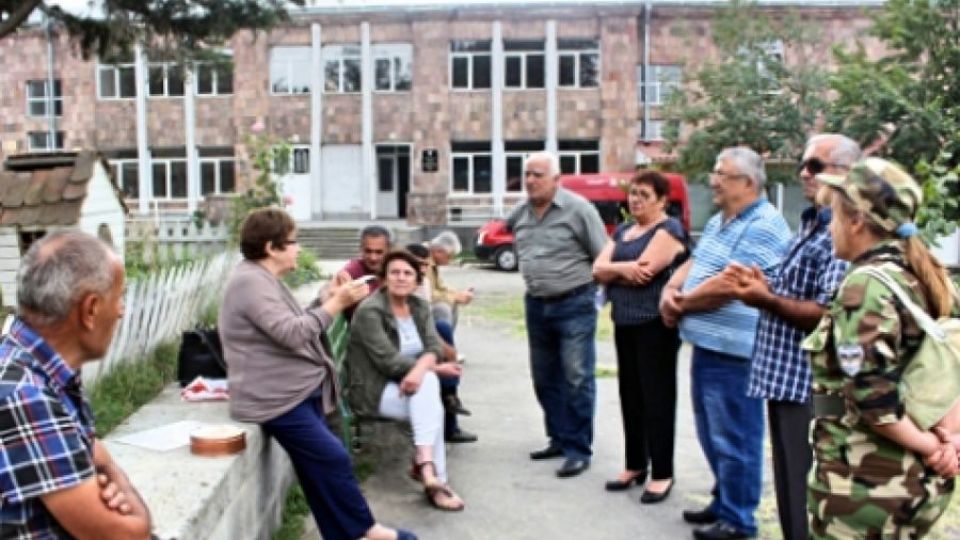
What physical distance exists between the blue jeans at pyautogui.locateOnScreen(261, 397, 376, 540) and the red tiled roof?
4.32m

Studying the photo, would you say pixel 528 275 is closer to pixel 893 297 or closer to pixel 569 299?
pixel 569 299

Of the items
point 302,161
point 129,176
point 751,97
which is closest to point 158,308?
point 751,97

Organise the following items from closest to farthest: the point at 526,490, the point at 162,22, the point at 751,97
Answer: the point at 526,490 → the point at 162,22 → the point at 751,97

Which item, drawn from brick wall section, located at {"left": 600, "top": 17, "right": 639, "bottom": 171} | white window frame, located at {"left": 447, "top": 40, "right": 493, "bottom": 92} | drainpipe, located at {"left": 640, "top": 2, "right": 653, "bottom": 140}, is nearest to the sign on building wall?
white window frame, located at {"left": 447, "top": 40, "right": 493, "bottom": 92}

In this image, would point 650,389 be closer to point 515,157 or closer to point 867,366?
point 867,366

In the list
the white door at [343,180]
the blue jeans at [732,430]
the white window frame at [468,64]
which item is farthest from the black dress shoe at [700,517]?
the white door at [343,180]

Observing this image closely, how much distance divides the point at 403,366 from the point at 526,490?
0.94m

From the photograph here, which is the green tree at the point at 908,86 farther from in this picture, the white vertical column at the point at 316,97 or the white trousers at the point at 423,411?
the white vertical column at the point at 316,97

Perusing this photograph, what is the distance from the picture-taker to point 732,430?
4.08 m

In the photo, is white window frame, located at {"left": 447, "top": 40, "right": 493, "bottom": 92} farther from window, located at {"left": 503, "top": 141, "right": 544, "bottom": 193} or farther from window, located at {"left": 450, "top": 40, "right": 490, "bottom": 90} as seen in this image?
window, located at {"left": 503, "top": 141, "right": 544, "bottom": 193}

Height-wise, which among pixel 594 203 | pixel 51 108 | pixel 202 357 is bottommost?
pixel 202 357

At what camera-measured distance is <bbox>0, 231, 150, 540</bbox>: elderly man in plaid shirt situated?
1736 mm

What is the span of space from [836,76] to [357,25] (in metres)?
17.8

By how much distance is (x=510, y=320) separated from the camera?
12922mm
